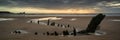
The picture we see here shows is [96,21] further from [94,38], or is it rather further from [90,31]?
[94,38]

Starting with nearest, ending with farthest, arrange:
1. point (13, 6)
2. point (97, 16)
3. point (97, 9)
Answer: point (13, 6), point (97, 9), point (97, 16)

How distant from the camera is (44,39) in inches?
660

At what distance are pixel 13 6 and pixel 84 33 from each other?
660cm

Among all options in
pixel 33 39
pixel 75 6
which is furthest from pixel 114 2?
pixel 33 39

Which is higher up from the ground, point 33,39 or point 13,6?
point 13,6

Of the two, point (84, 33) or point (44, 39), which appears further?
point (84, 33)

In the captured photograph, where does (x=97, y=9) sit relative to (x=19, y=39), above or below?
above

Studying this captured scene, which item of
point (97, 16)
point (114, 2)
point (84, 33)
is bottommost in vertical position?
point (84, 33)

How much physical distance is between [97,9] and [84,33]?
3.61 metres

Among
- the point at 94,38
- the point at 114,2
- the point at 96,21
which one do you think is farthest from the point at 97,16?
the point at 114,2

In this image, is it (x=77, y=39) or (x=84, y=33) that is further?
(x=84, y=33)

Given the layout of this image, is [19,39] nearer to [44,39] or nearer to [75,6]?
[44,39]

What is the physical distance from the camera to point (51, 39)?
659 inches

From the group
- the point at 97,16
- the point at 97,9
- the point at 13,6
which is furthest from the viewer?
the point at 97,16
